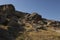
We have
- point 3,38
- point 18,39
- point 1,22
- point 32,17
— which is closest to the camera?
point 3,38

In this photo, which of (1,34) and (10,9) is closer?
(1,34)

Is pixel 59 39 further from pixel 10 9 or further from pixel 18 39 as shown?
pixel 10 9

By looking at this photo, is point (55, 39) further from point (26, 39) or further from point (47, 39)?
point (26, 39)

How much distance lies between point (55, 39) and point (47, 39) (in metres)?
1.44

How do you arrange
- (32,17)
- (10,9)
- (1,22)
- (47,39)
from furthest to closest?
(32,17) → (10,9) → (1,22) → (47,39)

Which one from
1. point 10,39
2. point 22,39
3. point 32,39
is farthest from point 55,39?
point 10,39

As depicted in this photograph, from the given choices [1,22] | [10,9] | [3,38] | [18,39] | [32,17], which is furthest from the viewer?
[32,17]

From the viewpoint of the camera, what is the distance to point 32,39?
77.4ft

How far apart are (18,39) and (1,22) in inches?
376

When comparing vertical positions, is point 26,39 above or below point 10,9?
below

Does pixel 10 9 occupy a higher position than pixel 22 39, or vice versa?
pixel 10 9

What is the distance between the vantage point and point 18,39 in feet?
73.9

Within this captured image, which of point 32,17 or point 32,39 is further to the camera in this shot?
point 32,17

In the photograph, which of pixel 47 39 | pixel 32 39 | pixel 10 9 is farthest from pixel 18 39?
pixel 10 9
